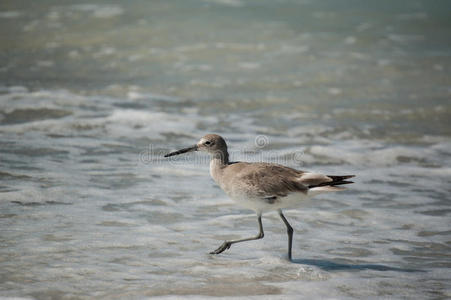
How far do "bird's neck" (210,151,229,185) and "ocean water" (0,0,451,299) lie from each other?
0.57m

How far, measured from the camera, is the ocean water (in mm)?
4855

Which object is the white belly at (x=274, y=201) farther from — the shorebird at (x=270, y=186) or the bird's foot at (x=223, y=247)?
the bird's foot at (x=223, y=247)

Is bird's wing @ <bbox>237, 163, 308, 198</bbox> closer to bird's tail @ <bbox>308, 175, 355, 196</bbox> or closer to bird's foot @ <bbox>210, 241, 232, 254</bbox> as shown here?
bird's tail @ <bbox>308, 175, 355, 196</bbox>

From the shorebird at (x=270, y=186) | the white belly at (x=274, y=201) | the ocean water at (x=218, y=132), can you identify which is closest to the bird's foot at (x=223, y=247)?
the shorebird at (x=270, y=186)

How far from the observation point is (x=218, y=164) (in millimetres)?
5629

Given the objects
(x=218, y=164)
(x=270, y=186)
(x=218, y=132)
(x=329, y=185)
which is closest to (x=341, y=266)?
(x=329, y=185)

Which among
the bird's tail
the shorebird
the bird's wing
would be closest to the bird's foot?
the shorebird

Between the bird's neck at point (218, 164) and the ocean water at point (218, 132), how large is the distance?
573 millimetres

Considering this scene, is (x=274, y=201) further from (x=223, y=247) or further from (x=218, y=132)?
(x=218, y=132)

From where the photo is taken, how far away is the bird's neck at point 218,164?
218 inches

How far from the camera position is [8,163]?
24.0ft

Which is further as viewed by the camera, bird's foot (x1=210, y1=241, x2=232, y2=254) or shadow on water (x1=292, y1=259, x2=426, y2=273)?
bird's foot (x1=210, y1=241, x2=232, y2=254)

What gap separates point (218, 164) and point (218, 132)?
3867mm

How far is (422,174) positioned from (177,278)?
4.22m
